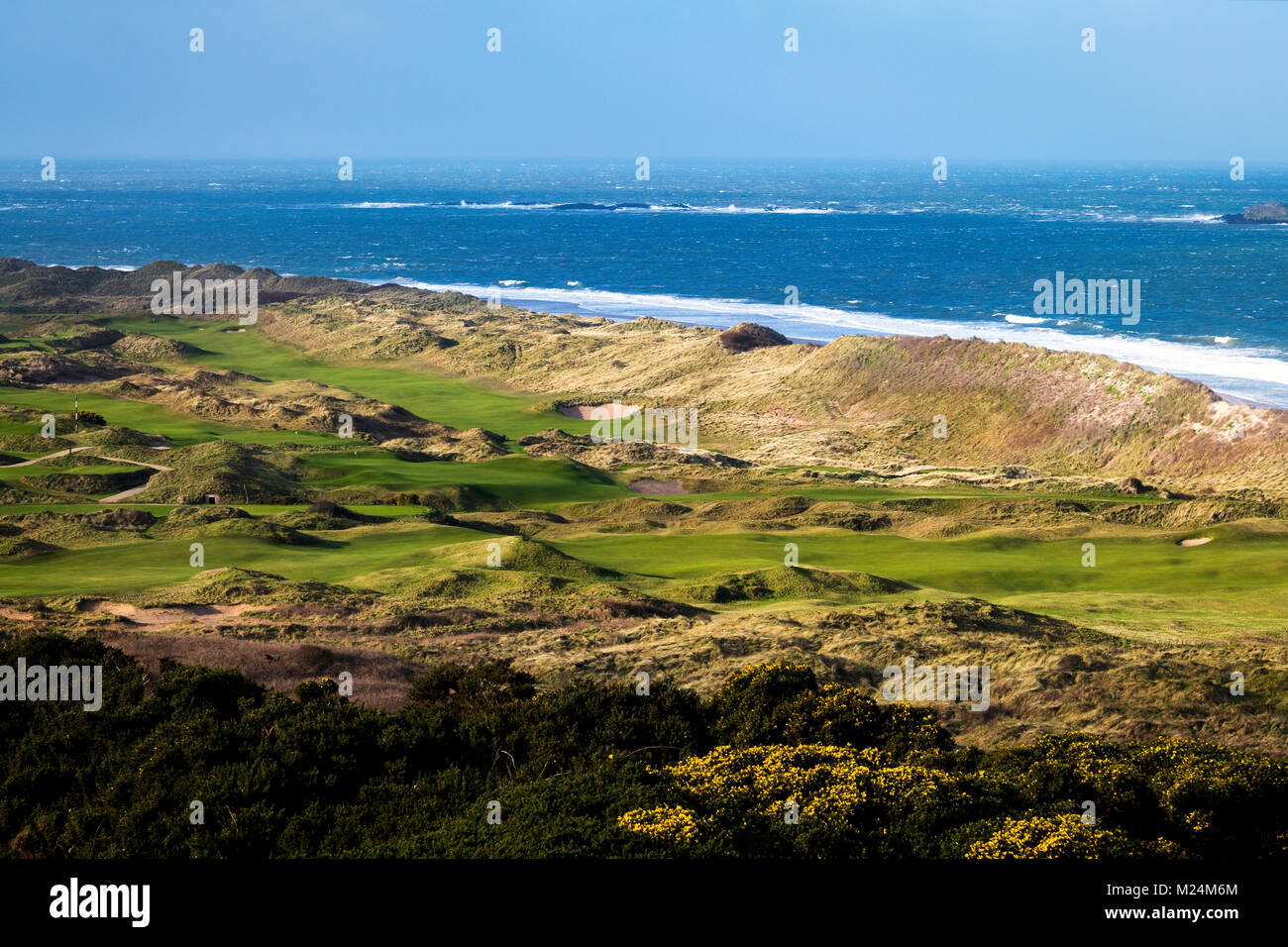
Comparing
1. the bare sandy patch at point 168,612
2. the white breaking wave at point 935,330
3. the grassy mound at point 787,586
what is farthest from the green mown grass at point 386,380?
the bare sandy patch at point 168,612

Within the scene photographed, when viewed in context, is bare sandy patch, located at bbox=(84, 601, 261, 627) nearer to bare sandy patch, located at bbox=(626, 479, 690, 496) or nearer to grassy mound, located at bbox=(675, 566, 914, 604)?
grassy mound, located at bbox=(675, 566, 914, 604)

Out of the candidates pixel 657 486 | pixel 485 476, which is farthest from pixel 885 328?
pixel 485 476

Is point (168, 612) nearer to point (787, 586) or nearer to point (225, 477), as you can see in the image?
point (787, 586)

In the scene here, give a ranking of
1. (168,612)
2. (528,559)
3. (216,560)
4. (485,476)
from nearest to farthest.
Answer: (168,612) < (528,559) < (216,560) < (485,476)

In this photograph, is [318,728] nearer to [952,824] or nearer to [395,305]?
[952,824]

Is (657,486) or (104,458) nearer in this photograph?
(104,458)

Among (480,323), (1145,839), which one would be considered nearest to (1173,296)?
(480,323)

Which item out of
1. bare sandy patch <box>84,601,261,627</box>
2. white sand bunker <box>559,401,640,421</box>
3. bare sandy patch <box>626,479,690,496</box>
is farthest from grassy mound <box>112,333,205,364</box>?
bare sandy patch <box>84,601,261,627</box>
